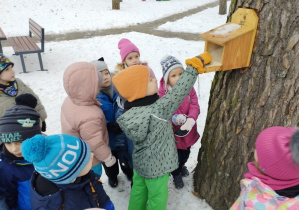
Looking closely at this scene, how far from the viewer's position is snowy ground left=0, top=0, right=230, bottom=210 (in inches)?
139

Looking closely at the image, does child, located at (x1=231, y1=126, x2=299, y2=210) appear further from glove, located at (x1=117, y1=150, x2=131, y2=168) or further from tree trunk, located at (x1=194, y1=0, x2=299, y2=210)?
glove, located at (x1=117, y1=150, x2=131, y2=168)

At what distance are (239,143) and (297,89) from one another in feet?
2.08

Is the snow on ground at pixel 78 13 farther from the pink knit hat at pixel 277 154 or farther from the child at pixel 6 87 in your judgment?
the pink knit hat at pixel 277 154

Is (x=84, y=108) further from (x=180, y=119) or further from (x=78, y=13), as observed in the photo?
(x=78, y=13)

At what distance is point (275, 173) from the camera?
1295mm

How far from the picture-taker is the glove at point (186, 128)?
2.30 m

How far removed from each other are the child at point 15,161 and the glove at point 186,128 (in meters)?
1.24

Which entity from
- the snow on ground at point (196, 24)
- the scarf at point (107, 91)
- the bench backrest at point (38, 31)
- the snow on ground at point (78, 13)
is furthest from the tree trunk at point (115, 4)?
the scarf at point (107, 91)

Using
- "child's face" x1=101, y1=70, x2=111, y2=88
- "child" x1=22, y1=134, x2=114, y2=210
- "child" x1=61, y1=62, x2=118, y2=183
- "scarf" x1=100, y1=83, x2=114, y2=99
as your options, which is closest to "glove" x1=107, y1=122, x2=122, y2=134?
"child" x1=61, y1=62, x2=118, y2=183

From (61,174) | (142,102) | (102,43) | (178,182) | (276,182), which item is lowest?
(178,182)

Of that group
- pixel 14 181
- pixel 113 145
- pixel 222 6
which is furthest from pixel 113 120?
pixel 222 6

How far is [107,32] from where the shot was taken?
913cm

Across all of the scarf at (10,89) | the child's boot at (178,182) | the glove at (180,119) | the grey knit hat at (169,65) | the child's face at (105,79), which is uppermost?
the grey knit hat at (169,65)

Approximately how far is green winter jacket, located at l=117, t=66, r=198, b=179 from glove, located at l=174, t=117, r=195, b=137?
23 centimetres
